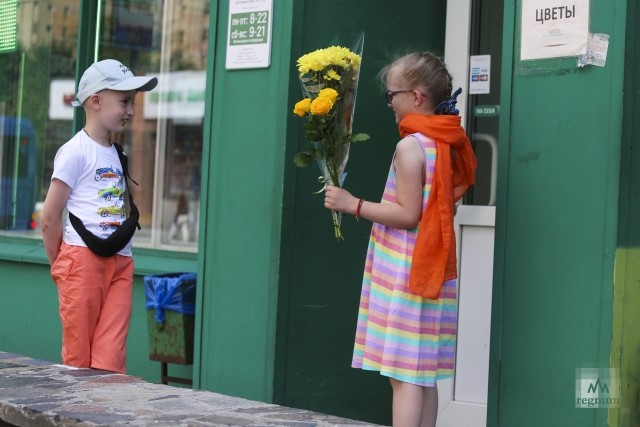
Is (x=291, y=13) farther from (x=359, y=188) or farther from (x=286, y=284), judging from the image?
(x=286, y=284)

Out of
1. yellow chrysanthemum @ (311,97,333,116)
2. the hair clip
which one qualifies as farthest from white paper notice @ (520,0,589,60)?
yellow chrysanthemum @ (311,97,333,116)

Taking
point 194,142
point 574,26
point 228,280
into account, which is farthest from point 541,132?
point 194,142

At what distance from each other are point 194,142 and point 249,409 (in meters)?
3.37

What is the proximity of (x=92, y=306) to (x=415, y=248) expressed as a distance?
1.60 m

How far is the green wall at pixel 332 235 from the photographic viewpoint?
546 cm

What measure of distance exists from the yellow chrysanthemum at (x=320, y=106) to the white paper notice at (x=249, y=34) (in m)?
1.10

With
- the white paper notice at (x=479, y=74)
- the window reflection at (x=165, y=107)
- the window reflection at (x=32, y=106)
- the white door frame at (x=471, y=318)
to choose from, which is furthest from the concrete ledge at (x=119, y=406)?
the window reflection at (x=32, y=106)

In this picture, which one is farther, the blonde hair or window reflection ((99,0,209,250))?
window reflection ((99,0,209,250))

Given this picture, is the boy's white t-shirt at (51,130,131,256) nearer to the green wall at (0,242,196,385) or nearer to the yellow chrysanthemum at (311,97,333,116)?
the yellow chrysanthemum at (311,97,333,116)

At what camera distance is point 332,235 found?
561 cm

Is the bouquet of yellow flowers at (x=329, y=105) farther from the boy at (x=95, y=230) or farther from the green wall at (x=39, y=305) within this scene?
the green wall at (x=39, y=305)

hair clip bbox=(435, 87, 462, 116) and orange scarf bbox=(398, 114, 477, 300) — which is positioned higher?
hair clip bbox=(435, 87, 462, 116)

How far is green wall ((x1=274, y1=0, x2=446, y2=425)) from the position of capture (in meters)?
5.46

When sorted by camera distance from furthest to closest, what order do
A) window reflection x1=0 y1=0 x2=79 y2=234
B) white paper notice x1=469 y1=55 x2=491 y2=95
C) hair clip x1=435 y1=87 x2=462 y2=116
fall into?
window reflection x1=0 y1=0 x2=79 y2=234
white paper notice x1=469 y1=55 x2=491 y2=95
hair clip x1=435 y1=87 x2=462 y2=116
